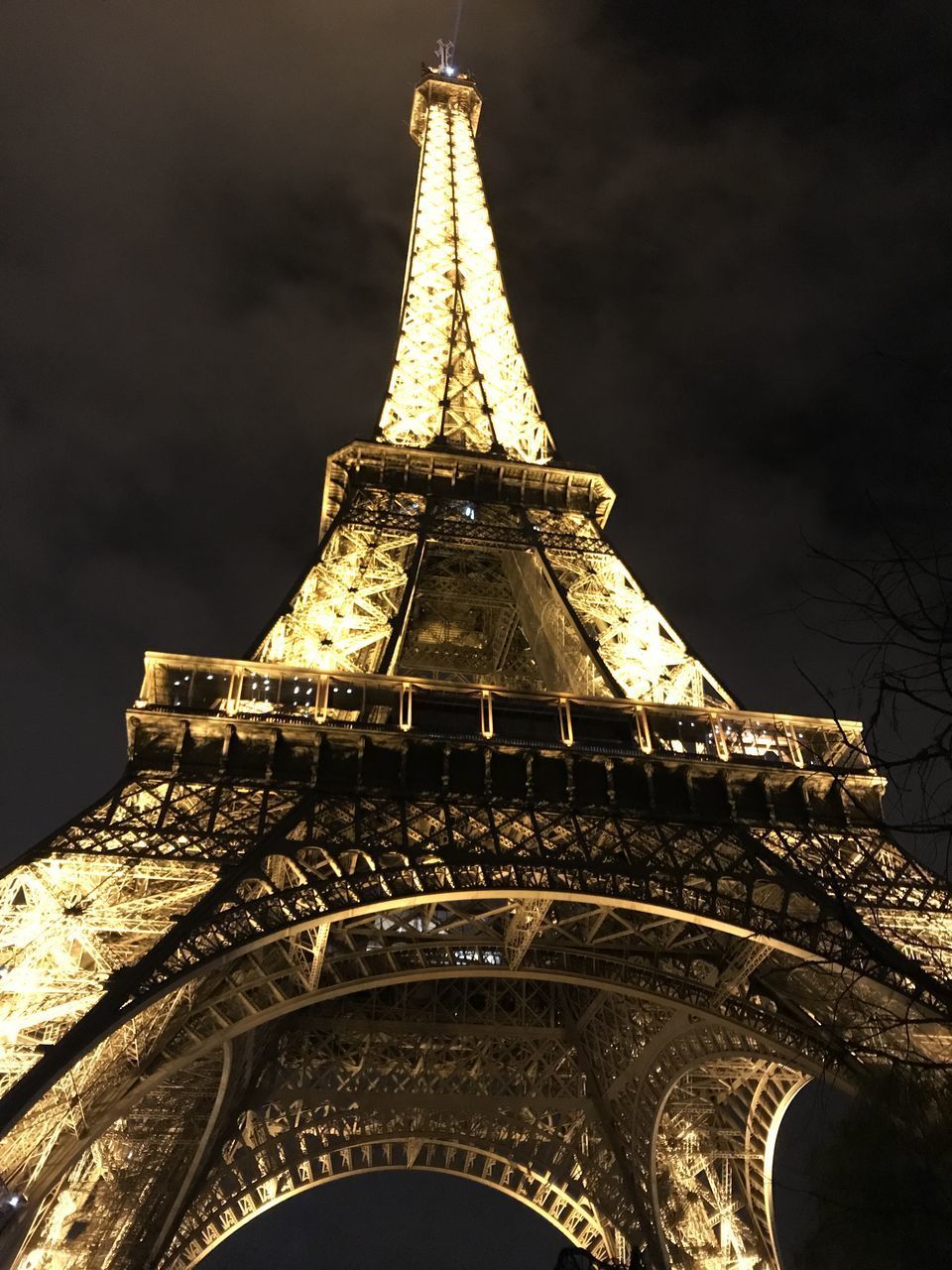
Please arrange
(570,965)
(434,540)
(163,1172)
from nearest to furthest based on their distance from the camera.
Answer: (570,965)
(163,1172)
(434,540)

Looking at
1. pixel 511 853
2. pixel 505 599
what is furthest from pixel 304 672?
pixel 505 599

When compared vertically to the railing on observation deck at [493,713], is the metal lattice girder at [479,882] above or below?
below

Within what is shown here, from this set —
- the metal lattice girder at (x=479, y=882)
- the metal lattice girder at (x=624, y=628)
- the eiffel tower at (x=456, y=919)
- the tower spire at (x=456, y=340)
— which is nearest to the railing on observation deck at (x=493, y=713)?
the eiffel tower at (x=456, y=919)

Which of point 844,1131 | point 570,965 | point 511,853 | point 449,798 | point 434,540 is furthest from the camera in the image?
point 434,540

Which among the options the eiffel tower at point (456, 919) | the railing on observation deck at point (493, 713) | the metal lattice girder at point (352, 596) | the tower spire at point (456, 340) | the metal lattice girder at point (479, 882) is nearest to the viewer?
the metal lattice girder at point (479, 882)

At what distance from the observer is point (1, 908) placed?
12.0 metres

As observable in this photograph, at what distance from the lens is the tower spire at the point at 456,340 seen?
2916 cm

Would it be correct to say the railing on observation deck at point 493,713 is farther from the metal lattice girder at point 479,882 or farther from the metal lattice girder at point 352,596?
the metal lattice girder at point 479,882

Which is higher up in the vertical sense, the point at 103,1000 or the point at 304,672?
the point at 304,672

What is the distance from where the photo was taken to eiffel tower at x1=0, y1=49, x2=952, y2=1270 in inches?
493

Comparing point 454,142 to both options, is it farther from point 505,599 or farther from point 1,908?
point 1,908

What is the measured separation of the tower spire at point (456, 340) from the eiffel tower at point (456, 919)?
2.09 ft

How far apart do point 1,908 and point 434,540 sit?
14.0 m

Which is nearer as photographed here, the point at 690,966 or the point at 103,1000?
the point at 103,1000
